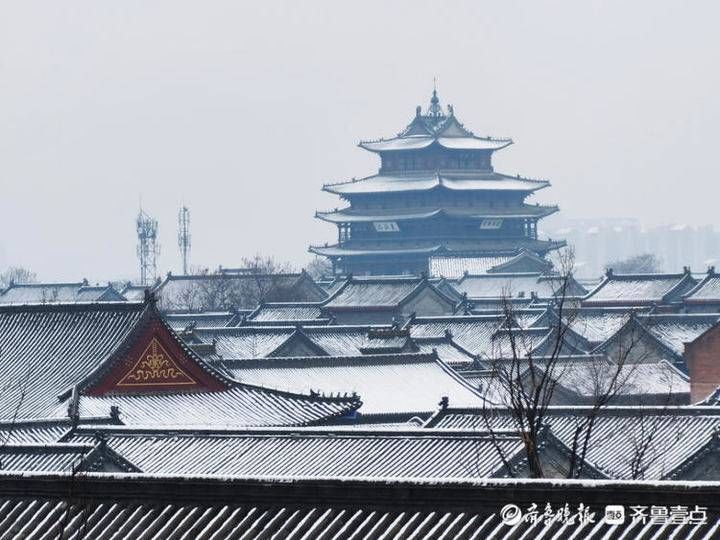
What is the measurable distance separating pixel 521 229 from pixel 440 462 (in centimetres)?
9665

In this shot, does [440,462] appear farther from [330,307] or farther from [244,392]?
[330,307]

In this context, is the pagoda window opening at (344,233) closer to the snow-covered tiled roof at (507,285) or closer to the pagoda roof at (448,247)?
the pagoda roof at (448,247)

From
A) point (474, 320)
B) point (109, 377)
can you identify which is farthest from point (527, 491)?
point (474, 320)

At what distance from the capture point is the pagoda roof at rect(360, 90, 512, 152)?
137 metres

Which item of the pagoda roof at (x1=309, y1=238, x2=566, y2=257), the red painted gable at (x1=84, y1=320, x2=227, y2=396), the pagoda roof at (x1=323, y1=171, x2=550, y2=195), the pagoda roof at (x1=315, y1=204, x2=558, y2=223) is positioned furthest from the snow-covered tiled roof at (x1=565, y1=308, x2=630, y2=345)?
the pagoda roof at (x1=323, y1=171, x2=550, y2=195)

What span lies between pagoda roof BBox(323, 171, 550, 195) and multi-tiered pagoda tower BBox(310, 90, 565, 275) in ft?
0.20

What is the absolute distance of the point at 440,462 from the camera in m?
35.2

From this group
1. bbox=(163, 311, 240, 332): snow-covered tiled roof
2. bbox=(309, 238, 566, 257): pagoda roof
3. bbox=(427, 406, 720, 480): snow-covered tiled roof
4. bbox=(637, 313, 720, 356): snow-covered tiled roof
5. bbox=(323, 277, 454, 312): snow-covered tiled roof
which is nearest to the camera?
bbox=(427, 406, 720, 480): snow-covered tiled roof

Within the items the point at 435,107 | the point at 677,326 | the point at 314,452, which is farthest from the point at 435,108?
the point at 314,452

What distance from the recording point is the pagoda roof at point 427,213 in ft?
422

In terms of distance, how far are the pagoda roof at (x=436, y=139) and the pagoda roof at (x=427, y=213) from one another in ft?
19.2

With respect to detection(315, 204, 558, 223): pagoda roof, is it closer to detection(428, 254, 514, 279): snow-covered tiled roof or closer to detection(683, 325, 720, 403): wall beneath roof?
detection(428, 254, 514, 279): snow-covered tiled roof

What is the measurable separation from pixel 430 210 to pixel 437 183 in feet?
6.57

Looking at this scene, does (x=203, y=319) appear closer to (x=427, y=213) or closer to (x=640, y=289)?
(x=640, y=289)
